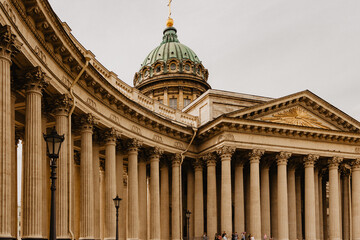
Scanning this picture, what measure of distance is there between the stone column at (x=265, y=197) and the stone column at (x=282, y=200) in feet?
4.24

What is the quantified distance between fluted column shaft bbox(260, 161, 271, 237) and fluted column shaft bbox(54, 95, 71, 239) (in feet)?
79.8

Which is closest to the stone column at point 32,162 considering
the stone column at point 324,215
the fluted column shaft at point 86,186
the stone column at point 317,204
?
the fluted column shaft at point 86,186

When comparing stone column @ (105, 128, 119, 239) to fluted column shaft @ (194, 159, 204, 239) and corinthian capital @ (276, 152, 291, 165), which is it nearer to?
fluted column shaft @ (194, 159, 204, 239)

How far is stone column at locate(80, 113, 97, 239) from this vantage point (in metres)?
29.2

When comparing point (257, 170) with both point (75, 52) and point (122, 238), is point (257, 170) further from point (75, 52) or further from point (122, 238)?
point (75, 52)

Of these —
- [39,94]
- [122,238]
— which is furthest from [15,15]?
[122,238]

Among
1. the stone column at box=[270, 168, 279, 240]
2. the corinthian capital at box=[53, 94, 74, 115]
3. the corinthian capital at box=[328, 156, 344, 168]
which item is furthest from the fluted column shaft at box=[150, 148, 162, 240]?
the corinthian capital at box=[328, 156, 344, 168]

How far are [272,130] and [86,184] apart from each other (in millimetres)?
20742

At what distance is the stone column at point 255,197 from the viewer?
4306 centimetres

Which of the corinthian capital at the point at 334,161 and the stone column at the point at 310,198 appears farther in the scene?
the corinthian capital at the point at 334,161

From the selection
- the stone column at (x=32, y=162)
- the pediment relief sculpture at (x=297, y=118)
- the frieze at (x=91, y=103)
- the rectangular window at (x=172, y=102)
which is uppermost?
the rectangular window at (x=172, y=102)

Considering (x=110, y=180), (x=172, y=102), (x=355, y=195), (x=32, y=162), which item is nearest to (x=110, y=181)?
(x=110, y=180)

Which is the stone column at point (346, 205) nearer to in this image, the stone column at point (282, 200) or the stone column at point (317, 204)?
the stone column at point (317, 204)

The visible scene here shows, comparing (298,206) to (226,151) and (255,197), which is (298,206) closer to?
(255,197)
